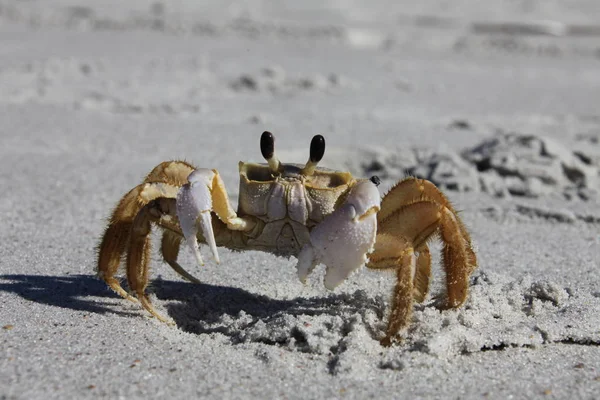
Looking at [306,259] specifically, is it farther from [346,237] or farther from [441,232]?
[441,232]

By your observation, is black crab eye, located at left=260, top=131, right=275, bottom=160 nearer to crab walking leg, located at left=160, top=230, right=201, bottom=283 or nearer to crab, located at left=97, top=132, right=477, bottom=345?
crab, located at left=97, top=132, right=477, bottom=345

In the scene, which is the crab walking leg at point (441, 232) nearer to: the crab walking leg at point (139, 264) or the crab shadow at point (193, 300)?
the crab shadow at point (193, 300)

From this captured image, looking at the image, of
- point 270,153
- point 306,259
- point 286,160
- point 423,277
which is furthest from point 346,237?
point 286,160

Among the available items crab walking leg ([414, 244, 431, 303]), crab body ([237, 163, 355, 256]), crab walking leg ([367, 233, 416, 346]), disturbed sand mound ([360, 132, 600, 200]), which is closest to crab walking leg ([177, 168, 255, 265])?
crab body ([237, 163, 355, 256])

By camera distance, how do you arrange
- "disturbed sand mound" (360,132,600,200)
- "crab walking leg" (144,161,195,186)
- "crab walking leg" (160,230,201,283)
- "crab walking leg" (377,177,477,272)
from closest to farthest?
"crab walking leg" (377,177,477,272)
"crab walking leg" (144,161,195,186)
"crab walking leg" (160,230,201,283)
"disturbed sand mound" (360,132,600,200)

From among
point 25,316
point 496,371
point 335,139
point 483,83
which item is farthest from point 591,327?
point 483,83

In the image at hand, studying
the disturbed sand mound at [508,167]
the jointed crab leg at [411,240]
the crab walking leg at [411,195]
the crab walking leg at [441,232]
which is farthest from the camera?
the disturbed sand mound at [508,167]

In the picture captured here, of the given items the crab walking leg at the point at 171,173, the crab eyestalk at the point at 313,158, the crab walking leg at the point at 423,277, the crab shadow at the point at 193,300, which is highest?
the crab eyestalk at the point at 313,158

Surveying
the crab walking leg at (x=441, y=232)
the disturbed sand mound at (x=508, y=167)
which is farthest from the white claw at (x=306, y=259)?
the disturbed sand mound at (x=508, y=167)
